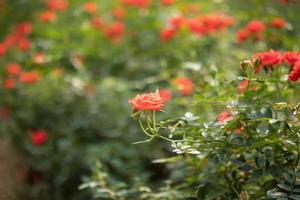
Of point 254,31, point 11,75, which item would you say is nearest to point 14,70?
point 11,75

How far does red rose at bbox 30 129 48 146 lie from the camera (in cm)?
291

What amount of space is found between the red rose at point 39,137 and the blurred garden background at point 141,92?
0.01 metres

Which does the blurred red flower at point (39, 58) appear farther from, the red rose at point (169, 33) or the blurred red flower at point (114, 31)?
the red rose at point (169, 33)

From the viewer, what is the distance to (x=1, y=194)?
269 centimetres

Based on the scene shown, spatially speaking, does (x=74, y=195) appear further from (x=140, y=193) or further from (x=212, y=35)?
(x=212, y=35)

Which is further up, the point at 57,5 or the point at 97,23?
→ the point at 57,5

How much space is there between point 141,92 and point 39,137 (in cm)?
72

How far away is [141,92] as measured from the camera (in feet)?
10.5

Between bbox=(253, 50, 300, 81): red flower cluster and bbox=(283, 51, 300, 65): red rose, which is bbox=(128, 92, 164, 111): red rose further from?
bbox=(283, 51, 300, 65): red rose

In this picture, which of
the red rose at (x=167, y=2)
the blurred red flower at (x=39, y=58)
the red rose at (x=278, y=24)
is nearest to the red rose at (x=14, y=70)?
the blurred red flower at (x=39, y=58)

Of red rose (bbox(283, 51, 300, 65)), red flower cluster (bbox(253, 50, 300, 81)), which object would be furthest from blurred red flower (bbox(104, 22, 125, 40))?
red rose (bbox(283, 51, 300, 65))

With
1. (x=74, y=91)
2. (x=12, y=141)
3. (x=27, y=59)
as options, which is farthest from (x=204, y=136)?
(x=27, y=59)

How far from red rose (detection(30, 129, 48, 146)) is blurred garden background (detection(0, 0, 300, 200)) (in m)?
0.01

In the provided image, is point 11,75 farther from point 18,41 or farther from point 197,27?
point 197,27
